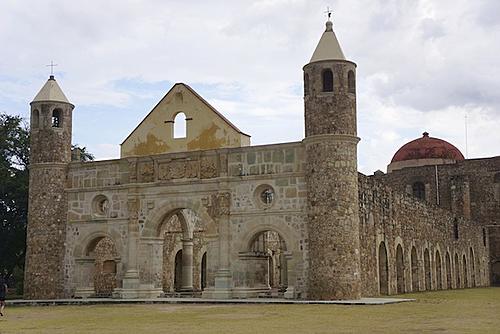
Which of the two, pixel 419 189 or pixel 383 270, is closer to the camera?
pixel 383 270

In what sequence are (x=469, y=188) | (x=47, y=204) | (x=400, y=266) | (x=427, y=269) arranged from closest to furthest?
(x=47, y=204) → (x=400, y=266) → (x=427, y=269) → (x=469, y=188)

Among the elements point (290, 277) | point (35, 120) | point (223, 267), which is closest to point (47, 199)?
point (35, 120)

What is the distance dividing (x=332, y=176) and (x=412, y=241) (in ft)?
36.9

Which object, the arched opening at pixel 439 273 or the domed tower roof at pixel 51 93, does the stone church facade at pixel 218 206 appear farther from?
the arched opening at pixel 439 273

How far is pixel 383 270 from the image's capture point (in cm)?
2969

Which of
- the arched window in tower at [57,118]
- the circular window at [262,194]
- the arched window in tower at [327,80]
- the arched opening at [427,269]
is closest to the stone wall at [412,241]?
the arched opening at [427,269]

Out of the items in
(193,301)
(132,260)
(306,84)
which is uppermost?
(306,84)

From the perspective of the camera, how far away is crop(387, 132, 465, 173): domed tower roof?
5197 cm

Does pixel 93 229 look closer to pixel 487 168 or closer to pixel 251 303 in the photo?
pixel 251 303

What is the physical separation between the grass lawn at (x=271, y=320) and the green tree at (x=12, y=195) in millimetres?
12349

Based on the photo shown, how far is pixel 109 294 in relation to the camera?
2944cm

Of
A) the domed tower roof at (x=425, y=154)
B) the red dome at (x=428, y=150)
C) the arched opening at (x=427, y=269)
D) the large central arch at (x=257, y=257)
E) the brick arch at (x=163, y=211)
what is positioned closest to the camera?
the large central arch at (x=257, y=257)

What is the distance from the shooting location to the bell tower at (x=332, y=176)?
78.5 feet

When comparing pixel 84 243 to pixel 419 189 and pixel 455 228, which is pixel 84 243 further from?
pixel 419 189
